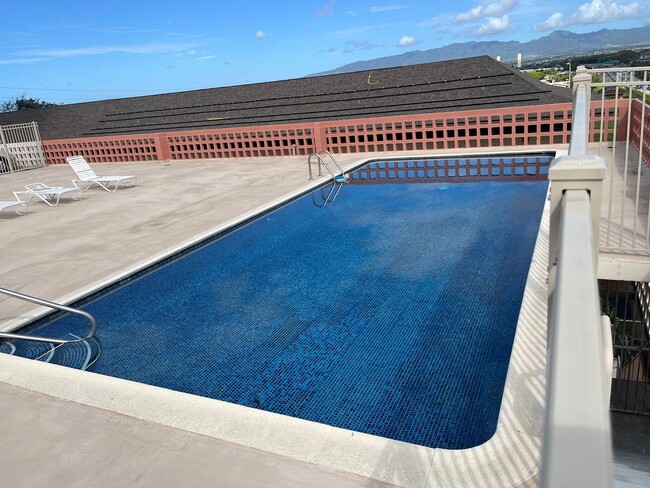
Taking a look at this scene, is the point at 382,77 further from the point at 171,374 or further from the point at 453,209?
the point at 171,374

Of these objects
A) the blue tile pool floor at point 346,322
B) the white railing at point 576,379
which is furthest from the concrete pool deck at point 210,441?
the white railing at point 576,379

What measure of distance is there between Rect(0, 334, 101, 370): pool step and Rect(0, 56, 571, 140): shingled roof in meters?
12.0

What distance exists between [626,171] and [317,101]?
540 inches

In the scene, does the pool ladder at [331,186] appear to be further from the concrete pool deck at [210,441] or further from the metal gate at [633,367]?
the concrete pool deck at [210,441]

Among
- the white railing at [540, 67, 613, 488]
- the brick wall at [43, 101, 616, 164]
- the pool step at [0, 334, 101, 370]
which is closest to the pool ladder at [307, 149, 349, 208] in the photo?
the brick wall at [43, 101, 616, 164]

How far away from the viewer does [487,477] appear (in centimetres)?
209

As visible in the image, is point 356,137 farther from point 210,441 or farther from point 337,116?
point 210,441

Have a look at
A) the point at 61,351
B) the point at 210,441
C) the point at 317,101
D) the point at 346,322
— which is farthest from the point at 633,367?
the point at 317,101

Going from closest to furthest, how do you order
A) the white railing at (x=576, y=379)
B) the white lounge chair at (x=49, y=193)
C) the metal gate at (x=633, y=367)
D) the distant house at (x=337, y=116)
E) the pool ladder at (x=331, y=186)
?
the white railing at (x=576, y=379)
the metal gate at (x=633, y=367)
the pool ladder at (x=331, y=186)
the white lounge chair at (x=49, y=193)
the distant house at (x=337, y=116)

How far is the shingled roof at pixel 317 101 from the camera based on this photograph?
563 inches

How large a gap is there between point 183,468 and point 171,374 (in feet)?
4.87

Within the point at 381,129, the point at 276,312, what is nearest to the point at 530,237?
the point at 276,312

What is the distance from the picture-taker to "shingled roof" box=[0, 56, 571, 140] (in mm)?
14289

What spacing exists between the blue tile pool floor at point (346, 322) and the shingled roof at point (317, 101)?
7851mm
